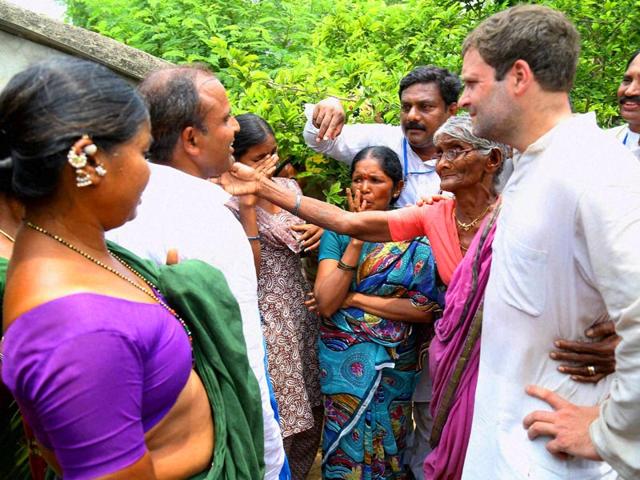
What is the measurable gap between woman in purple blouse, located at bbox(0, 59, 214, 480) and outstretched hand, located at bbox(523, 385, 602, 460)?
1.09 m

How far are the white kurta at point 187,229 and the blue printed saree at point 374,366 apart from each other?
1.33 metres

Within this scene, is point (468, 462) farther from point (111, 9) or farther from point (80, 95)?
point (111, 9)

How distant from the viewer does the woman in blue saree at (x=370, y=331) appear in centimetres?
355

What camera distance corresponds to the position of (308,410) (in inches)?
144

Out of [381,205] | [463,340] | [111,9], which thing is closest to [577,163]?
[463,340]

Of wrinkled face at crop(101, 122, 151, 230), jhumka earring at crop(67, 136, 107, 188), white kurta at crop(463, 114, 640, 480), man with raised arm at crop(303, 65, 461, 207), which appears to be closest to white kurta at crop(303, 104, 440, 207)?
man with raised arm at crop(303, 65, 461, 207)

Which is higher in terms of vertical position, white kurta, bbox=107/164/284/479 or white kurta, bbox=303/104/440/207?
white kurta, bbox=107/164/284/479

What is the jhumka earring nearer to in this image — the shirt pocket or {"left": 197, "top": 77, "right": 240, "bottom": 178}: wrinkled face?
{"left": 197, "top": 77, "right": 240, "bottom": 178}: wrinkled face

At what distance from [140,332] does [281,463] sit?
117 centimetres

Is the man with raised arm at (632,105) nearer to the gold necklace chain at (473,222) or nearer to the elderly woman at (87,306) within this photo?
the gold necklace chain at (473,222)

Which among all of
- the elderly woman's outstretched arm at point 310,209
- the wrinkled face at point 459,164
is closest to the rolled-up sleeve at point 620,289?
the wrinkled face at point 459,164

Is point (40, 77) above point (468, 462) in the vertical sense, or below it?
above

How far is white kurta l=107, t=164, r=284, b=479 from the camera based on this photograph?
7.38 feet

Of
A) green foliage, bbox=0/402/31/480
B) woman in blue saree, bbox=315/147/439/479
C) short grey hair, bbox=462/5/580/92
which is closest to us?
green foliage, bbox=0/402/31/480
